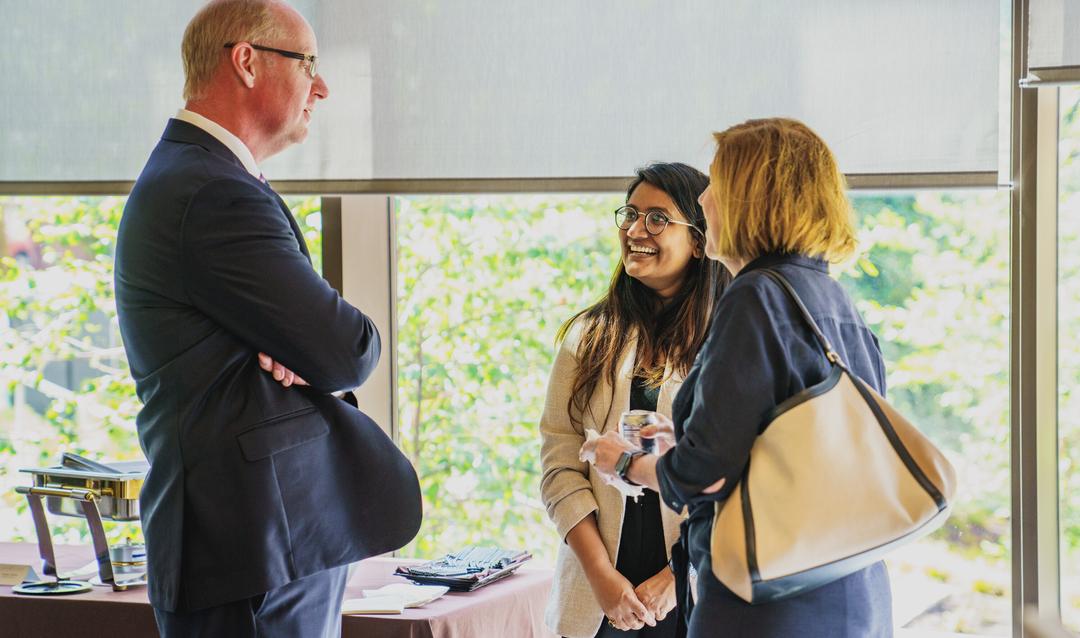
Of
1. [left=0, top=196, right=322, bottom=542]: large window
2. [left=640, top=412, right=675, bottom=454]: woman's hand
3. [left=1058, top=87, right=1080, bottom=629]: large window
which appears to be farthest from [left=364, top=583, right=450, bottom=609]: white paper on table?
[left=1058, top=87, right=1080, bottom=629]: large window

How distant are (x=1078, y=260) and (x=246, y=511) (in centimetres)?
194

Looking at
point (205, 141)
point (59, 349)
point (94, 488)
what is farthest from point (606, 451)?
point (59, 349)

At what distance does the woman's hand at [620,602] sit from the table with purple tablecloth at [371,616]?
0.36 metres

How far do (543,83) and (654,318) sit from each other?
80 cm

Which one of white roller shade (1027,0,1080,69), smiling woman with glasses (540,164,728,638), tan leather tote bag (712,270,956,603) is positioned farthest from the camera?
white roller shade (1027,0,1080,69)

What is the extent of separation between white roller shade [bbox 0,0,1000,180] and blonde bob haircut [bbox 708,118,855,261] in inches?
38.9

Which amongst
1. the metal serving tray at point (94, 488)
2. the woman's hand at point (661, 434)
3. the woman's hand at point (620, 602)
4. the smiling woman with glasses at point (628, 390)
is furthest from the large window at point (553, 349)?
the woman's hand at point (661, 434)

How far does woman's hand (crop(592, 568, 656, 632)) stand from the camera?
1.85 m

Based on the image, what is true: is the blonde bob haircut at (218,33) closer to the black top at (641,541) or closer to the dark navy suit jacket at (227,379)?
the dark navy suit jacket at (227,379)

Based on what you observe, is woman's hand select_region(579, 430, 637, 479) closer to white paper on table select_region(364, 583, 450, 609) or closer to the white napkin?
the white napkin

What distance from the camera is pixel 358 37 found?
272 centimetres

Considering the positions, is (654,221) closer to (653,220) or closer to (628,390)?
(653,220)

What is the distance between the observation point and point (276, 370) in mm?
1636

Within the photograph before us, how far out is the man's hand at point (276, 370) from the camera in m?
1.63
